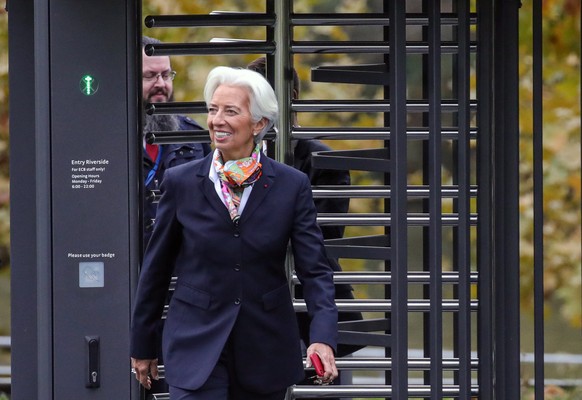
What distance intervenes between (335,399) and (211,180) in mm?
2037

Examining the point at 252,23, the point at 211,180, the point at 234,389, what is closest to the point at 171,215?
the point at 211,180

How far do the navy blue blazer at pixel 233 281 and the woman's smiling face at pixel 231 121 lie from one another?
13 centimetres

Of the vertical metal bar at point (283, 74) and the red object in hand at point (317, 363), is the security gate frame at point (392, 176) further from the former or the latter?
the red object in hand at point (317, 363)

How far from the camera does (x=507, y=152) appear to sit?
588 centimetres

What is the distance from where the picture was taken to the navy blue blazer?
213 inches

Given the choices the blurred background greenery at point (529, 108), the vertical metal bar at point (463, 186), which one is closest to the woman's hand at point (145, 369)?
the vertical metal bar at point (463, 186)

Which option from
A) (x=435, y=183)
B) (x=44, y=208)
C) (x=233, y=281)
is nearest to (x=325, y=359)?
(x=233, y=281)

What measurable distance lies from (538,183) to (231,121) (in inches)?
47.5

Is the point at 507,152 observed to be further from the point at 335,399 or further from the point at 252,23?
the point at 335,399

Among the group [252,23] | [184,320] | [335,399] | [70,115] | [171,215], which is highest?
[252,23]

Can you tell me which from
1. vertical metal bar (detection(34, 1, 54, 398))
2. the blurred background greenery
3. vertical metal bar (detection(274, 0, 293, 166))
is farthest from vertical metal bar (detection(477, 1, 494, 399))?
the blurred background greenery

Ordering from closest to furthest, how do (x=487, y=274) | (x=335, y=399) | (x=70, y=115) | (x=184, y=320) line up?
1. (x=184, y=320)
2. (x=487, y=274)
3. (x=70, y=115)
4. (x=335, y=399)

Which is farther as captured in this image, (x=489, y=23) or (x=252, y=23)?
(x=252, y=23)

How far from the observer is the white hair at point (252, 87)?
18.0ft
